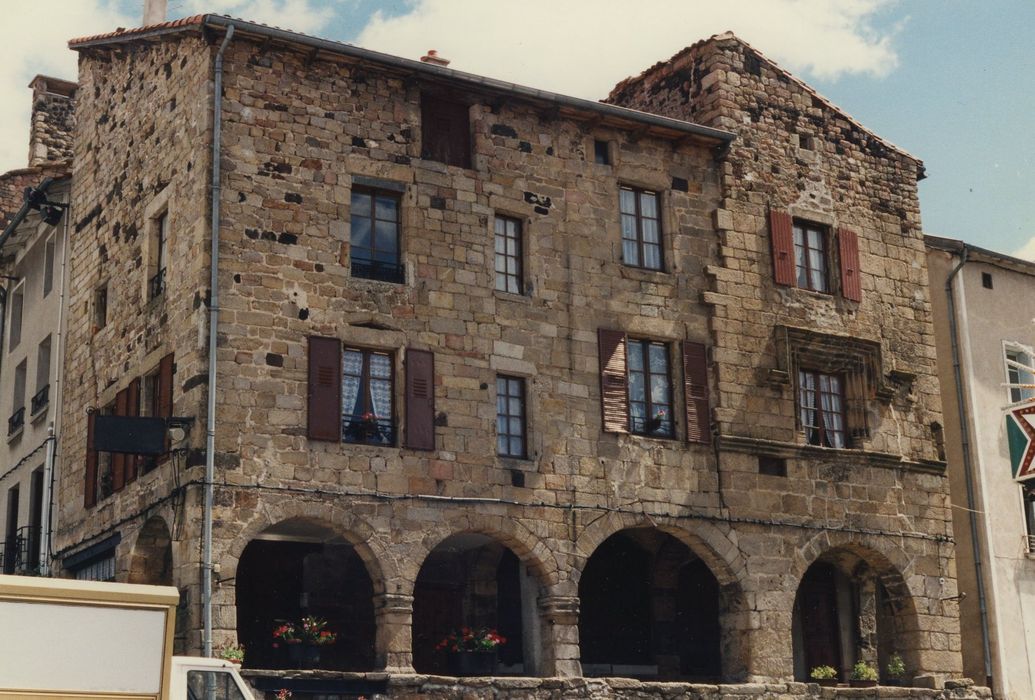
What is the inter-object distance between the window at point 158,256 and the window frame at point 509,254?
14.8 feet

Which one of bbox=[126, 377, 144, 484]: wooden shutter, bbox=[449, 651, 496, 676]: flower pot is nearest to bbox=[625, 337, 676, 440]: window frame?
bbox=[449, 651, 496, 676]: flower pot

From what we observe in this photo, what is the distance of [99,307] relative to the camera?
23.4 m

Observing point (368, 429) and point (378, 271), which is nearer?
point (368, 429)

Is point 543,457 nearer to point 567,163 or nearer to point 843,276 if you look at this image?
point 567,163

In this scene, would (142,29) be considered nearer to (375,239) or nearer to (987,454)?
(375,239)

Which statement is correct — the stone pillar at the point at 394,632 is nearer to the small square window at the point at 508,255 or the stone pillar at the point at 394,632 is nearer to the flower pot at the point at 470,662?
the flower pot at the point at 470,662

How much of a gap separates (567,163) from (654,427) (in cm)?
401

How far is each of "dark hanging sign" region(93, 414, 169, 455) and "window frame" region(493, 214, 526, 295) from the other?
505 cm

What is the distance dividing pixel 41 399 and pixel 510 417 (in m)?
8.60

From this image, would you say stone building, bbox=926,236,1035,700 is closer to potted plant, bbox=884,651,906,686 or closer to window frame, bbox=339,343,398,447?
→ potted plant, bbox=884,651,906,686

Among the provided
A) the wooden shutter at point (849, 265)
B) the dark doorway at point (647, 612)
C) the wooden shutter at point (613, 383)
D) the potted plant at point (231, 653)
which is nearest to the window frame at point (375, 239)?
the wooden shutter at point (613, 383)

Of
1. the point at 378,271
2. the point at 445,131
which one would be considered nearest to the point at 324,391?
the point at 378,271

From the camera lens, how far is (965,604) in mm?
25250

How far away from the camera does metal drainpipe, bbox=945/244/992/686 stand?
24875 mm
